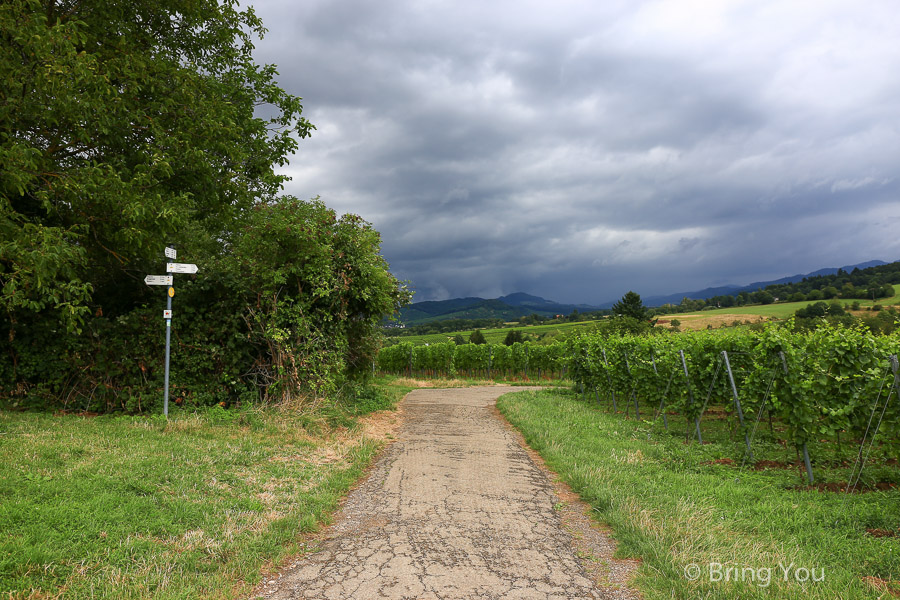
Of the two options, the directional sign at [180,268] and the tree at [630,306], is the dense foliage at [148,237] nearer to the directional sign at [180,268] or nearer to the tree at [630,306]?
the directional sign at [180,268]

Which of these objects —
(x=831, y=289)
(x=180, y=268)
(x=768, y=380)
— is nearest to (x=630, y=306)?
(x=831, y=289)

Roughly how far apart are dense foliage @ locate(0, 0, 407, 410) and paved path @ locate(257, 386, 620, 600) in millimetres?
4204

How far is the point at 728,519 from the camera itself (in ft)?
15.9

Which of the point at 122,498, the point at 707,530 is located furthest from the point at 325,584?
the point at 707,530

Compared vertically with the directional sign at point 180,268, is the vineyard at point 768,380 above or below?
below

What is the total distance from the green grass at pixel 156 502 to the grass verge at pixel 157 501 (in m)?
0.01

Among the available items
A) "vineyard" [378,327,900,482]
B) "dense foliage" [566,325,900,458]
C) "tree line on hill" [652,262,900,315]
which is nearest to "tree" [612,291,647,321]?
"tree line on hill" [652,262,900,315]

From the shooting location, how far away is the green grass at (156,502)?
10.8 feet

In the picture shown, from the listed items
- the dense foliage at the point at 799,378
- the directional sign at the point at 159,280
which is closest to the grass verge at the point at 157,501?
the directional sign at the point at 159,280

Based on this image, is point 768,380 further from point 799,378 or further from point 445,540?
point 445,540

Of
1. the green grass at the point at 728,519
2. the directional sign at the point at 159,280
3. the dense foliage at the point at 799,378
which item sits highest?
the directional sign at the point at 159,280

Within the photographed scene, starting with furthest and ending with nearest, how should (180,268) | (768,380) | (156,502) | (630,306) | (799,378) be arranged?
(630,306) → (180,268) → (768,380) → (799,378) → (156,502)

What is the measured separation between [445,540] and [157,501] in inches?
108

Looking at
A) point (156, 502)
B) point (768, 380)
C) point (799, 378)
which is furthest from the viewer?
point (768, 380)
